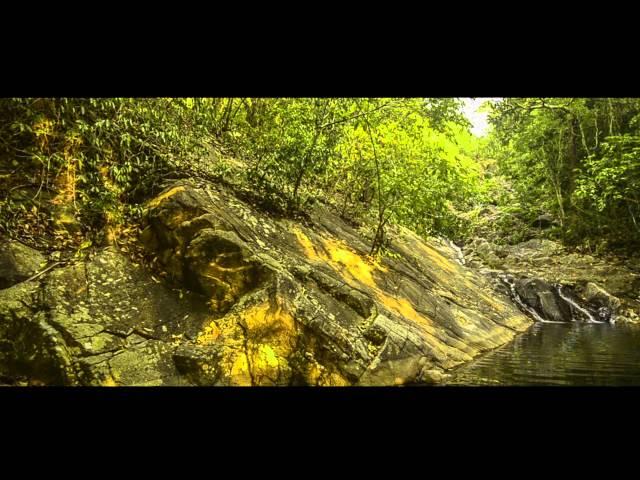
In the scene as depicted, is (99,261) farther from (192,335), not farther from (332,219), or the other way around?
(332,219)

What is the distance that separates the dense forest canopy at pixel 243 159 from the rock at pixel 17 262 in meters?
0.20

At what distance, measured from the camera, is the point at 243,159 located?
794 centimetres

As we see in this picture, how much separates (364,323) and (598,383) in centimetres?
287

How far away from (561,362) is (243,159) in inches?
249

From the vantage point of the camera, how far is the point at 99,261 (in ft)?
14.8

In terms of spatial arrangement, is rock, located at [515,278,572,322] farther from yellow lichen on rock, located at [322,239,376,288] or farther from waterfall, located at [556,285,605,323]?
yellow lichen on rock, located at [322,239,376,288]

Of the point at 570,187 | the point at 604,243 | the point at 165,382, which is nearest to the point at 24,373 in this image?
the point at 165,382

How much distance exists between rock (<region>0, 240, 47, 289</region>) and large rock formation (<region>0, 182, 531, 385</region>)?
14cm

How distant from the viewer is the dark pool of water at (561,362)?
5.17m

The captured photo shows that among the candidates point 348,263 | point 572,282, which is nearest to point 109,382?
point 348,263

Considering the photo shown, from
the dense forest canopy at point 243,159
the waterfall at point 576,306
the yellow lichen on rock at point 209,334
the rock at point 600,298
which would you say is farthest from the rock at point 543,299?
the yellow lichen on rock at point 209,334

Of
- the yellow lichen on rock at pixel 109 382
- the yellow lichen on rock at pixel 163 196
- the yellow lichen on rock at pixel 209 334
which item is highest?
the yellow lichen on rock at pixel 163 196

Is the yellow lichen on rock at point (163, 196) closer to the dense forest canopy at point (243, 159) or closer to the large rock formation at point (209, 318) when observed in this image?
the large rock formation at point (209, 318)

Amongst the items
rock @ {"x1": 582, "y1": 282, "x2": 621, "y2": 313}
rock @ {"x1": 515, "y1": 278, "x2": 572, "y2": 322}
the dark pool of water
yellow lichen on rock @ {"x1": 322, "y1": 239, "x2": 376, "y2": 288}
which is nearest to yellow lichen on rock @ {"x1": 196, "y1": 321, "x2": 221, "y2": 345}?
yellow lichen on rock @ {"x1": 322, "y1": 239, "x2": 376, "y2": 288}
